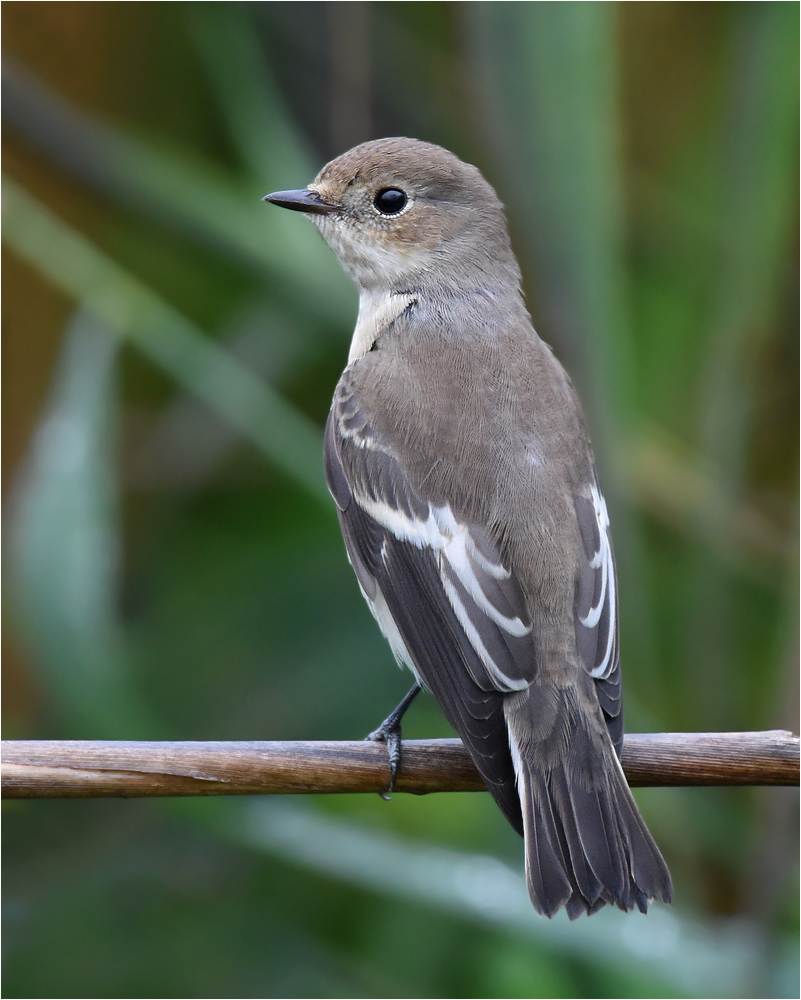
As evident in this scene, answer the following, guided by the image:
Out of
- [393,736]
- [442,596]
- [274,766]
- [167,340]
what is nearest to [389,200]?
[167,340]

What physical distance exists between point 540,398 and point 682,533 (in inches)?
62.9

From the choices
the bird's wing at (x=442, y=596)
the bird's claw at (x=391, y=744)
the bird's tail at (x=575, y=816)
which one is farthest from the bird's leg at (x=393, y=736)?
the bird's tail at (x=575, y=816)

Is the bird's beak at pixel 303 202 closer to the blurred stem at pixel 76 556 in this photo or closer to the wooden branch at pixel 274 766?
the blurred stem at pixel 76 556

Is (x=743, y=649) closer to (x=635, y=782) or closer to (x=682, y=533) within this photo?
(x=682, y=533)

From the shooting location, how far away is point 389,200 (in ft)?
10.8

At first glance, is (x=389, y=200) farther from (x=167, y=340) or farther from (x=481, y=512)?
(x=481, y=512)

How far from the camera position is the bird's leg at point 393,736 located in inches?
97.0

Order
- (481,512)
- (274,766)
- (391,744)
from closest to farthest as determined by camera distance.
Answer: (274,766) < (391,744) < (481,512)

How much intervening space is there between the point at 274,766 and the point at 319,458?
1509mm

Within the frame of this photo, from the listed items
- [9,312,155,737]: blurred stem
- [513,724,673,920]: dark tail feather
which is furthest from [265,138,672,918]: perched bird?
[9,312,155,737]: blurred stem

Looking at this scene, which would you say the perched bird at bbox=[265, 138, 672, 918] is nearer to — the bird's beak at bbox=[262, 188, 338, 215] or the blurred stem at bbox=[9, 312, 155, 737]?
the bird's beak at bbox=[262, 188, 338, 215]

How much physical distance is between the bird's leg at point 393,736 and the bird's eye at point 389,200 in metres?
1.36

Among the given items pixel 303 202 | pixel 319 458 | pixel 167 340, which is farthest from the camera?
pixel 167 340

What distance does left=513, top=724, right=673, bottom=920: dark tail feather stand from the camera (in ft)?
7.63
